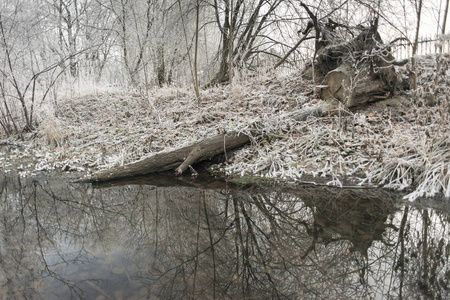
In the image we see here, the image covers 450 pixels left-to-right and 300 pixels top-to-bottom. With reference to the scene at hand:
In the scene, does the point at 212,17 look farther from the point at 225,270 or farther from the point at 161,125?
the point at 225,270

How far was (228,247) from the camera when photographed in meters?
2.43

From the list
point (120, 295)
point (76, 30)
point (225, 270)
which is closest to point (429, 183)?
point (225, 270)

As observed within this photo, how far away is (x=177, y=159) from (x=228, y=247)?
8.23 feet

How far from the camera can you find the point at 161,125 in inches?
240

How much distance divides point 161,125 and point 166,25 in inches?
144

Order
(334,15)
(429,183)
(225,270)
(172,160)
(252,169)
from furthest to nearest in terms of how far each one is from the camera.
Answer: (334,15)
(172,160)
(252,169)
(429,183)
(225,270)

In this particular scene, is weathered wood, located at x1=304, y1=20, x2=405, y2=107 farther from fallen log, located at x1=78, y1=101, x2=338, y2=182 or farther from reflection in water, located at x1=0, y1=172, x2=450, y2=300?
reflection in water, located at x1=0, y1=172, x2=450, y2=300

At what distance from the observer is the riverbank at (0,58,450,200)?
3.47 meters

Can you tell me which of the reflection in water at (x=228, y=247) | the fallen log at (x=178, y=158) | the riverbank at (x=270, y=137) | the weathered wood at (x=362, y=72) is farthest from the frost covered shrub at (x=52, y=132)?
the weathered wood at (x=362, y=72)

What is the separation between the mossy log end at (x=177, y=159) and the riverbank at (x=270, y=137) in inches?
8.2

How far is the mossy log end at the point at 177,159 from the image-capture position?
4543 mm

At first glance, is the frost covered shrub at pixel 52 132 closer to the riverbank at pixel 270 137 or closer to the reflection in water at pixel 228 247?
the riverbank at pixel 270 137

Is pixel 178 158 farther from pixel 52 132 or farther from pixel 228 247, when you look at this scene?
pixel 52 132

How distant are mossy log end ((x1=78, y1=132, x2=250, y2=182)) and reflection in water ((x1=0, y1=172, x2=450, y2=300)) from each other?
84 centimetres
